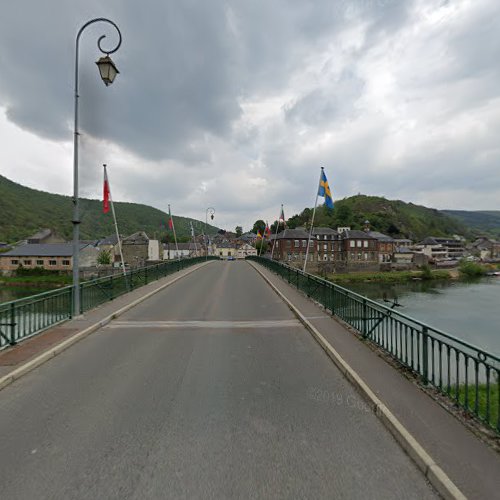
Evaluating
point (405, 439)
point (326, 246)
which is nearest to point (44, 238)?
point (326, 246)

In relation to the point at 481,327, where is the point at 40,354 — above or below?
above

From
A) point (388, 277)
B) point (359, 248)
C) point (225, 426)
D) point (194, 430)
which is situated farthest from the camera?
point (359, 248)

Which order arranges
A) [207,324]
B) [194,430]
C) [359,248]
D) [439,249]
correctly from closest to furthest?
[194,430] < [207,324] < [359,248] < [439,249]

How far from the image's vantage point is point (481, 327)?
25734 millimetres

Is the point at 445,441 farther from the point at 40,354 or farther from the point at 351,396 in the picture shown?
the point at 40,354

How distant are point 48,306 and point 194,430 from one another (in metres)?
6.73

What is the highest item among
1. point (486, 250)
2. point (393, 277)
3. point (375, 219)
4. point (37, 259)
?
point (375, 219)

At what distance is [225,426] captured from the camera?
4012mm

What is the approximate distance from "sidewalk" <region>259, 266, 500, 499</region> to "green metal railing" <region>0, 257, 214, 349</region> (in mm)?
6829

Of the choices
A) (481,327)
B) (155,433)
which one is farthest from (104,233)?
(155,433)

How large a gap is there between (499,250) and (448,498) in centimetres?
17601

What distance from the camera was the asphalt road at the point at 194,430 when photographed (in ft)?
9.93

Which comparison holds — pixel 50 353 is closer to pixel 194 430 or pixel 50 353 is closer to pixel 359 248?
pixel 194 430

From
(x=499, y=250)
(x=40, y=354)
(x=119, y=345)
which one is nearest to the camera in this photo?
(x=40, y=354)
